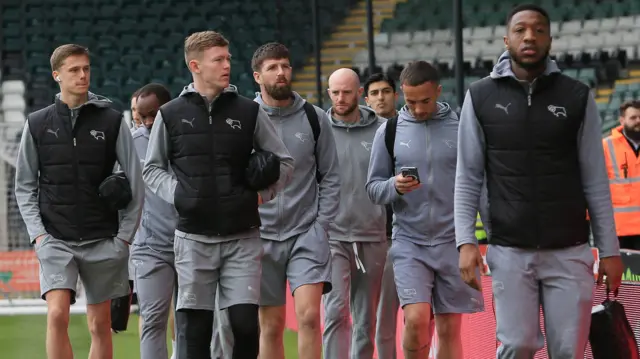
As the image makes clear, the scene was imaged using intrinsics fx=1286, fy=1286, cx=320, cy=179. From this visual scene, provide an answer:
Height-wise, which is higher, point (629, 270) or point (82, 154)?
point (82, 154)

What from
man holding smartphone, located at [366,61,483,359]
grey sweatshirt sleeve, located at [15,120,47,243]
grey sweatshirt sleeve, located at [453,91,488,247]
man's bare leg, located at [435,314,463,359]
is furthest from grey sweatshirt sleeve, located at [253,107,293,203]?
grey sweatshirt sleeve, located at [15,120,47,243]

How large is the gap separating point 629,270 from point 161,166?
2.63 m

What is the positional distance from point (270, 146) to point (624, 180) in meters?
5.15

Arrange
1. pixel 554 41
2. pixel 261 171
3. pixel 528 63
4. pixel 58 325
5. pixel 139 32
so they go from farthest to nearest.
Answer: pixel 139 32
pixel 554 41
pixel 58 325
pixel 261 171
pixel 528 63

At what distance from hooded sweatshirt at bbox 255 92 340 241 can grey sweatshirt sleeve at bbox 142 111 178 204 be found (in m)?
0.92

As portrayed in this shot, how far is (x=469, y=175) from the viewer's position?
537 centimetres

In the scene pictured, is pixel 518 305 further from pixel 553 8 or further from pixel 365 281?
pixel 553 8

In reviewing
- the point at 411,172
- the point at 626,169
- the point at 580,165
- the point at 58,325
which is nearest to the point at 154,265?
the point at 58,325

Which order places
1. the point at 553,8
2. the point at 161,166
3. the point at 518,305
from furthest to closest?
the point at 553,8, the point at 161,166, the point at 518,305

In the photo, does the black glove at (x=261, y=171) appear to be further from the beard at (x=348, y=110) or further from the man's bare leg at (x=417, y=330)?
the beard at (x=348, y=110)

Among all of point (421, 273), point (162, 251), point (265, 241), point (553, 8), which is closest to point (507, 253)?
point (421, 273)

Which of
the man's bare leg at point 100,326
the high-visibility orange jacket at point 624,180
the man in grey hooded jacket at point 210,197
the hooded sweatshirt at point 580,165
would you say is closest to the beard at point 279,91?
the man in grey hooded jacket at point 210,197

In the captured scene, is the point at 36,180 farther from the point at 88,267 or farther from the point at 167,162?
the point at 167,162

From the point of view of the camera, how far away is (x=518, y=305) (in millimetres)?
5234
